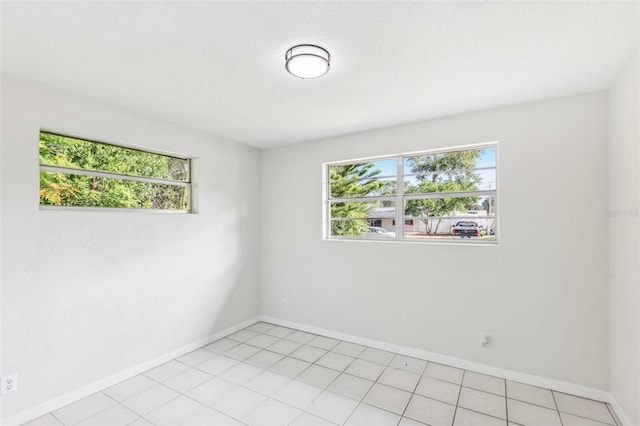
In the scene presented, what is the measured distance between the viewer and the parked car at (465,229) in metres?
3.04

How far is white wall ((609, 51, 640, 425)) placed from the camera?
76.6 inches

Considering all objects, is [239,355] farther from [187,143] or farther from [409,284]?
[187,143]

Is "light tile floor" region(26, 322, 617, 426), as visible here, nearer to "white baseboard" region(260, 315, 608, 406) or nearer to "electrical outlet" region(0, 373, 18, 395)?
"white baseboard" region(260, 315, 608, 406)

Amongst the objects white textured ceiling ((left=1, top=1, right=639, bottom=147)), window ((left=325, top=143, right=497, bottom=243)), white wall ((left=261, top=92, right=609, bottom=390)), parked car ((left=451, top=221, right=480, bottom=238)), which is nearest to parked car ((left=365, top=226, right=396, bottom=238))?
window ((left=325, top=143, right=497, bottom=243))

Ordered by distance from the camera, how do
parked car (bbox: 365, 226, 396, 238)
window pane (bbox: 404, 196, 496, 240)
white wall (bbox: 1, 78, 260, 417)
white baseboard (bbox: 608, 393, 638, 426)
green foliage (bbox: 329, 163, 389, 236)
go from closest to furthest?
1. white baseboard (bbox: 608, 393, 638, 426)
2. white wall (bbox: 1, 78, 260, 417)
3. window pane (bbox: 404, 196, 496, 240)
4. parked car (bbox: 365, 226, 396, 238)
5. green foliage (bbox: 329, 163, 389, 236)

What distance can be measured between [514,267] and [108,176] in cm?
377

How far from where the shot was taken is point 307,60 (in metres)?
1.87

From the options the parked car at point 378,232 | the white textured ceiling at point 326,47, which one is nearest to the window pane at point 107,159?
the white textured ceiling at point 326,47

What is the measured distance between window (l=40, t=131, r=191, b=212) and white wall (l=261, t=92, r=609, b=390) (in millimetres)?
1863

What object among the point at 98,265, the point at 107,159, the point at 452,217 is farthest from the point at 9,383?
the point at 452,217

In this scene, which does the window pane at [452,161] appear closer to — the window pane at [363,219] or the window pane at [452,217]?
the window pane at [452,217]

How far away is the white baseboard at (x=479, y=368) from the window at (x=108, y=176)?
236 centimetres

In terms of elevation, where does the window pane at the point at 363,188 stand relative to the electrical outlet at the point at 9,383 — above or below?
above

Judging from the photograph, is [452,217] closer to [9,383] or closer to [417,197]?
[417,197]
